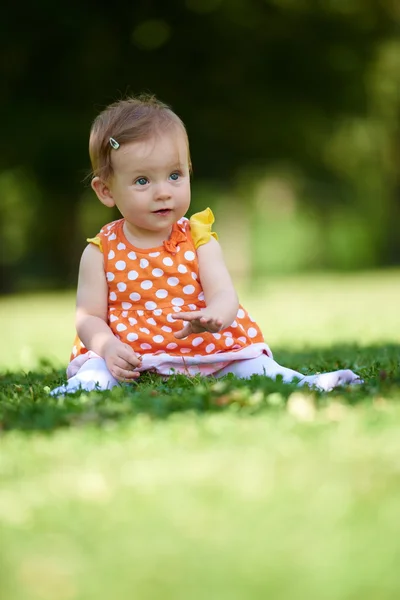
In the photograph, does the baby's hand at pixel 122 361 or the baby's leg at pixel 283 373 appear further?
the baby's hand at pixel 122 361

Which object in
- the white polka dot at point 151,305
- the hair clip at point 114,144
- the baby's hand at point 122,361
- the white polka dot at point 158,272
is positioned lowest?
the baby's hand at point 122,361

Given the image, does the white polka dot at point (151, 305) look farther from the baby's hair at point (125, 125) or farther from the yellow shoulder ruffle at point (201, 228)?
the baby's hair at point (125, 125)

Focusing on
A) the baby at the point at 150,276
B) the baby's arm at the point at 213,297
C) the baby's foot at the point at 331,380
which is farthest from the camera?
the baby at the point at 150,276

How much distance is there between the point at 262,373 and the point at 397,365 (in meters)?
0.73

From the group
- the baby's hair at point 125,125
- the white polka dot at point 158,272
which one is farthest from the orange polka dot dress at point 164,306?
the baby's hair at point 125,125

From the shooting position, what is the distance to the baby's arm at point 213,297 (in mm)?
4535

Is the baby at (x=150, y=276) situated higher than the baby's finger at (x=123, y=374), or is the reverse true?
the baby at (x=150, y=276)

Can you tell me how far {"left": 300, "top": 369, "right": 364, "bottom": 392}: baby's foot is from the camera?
441cm

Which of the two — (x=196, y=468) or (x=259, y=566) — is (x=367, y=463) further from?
(x=259, y=566)

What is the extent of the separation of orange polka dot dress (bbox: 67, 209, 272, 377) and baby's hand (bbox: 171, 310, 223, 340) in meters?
0.36

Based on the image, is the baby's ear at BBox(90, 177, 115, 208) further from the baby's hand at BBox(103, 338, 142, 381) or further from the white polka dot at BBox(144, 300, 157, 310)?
the baby's hand at BBox(103, 338, 142, 381)

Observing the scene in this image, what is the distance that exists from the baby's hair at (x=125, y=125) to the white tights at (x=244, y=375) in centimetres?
101

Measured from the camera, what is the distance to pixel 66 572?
2.32m

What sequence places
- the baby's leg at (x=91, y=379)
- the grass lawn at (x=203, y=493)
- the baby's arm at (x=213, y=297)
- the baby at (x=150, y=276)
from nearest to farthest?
1. the grass lawn at (x=203, y=493)
2. the baby's arm at (x=213, y=297)
3. the baby's leg at (x=91, y=379)
4. the baby at (x=150, y=276)
